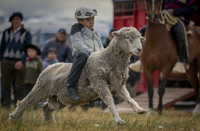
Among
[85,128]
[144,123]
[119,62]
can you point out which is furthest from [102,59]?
[144,123]

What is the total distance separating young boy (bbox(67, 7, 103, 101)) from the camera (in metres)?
4.43

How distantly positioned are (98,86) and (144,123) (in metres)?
Answer: 1.31

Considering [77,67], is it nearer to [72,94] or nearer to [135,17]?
[72,94]

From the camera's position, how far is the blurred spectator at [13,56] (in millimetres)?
7164

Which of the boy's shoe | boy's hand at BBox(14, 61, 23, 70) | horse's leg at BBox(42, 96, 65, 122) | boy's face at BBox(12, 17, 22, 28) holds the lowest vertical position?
horse's leg at BBox(42, 96, 65, 122)

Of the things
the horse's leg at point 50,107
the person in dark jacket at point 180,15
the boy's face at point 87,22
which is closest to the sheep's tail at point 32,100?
the horse's leg at point 50,107

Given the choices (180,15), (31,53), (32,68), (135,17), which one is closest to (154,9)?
(180,15)

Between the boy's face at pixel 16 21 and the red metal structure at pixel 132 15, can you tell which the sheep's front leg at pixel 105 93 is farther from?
the red metal structure at pixel 132 15

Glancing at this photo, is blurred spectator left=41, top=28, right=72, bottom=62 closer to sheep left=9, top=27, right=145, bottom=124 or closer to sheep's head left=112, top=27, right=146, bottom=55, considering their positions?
sheep left=9, top=27, right=145, bottom=124

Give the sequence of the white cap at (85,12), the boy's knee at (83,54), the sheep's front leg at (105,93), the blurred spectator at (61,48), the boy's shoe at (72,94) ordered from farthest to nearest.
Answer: the blurred spectator at (61,48)
the white cap at (85,12)
the boy's knee at (83,54)
the boy's shoe at (72,94)
the sheep's front leg at (105,93)

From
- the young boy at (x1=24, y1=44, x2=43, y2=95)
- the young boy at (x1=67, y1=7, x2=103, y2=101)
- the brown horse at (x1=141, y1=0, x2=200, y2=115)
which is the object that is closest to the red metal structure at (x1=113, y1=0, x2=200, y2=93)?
the brown horse at (x1=141, y1=0, x2=200, y2=115)

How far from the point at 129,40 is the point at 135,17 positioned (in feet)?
22.0

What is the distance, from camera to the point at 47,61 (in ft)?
27.2

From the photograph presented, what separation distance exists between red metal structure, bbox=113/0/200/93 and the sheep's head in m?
6.39
